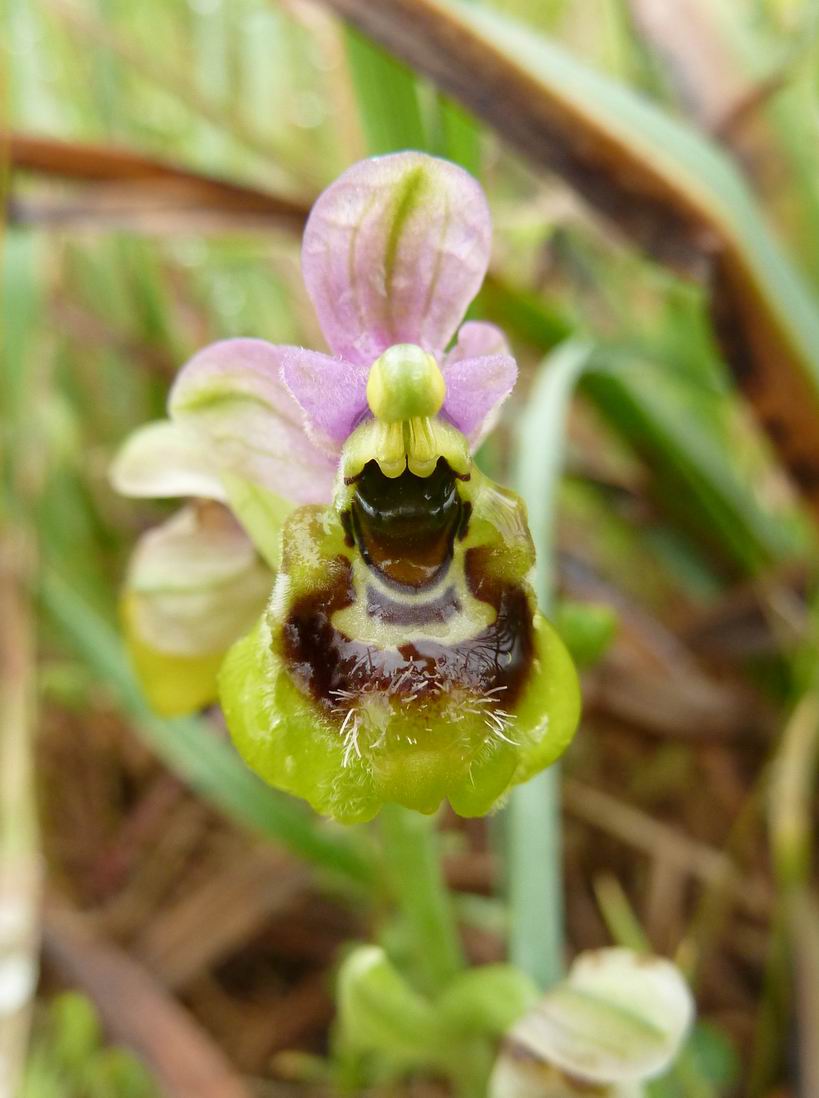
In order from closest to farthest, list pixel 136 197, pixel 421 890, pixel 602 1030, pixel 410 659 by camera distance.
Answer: pixel 410 659 < pixel 602 1030 < pixel 421 890 < pixel 136 197

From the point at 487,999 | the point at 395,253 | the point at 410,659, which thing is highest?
the point at 395,253

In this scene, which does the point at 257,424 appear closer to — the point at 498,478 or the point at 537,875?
the point at 537,875

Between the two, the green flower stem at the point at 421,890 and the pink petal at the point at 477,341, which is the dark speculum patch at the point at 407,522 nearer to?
the pink petal at the point at 477,341

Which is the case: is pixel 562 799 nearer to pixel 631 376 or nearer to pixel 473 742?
pixel 631 376

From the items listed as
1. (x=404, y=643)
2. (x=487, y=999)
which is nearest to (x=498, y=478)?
(x=487, y=999)

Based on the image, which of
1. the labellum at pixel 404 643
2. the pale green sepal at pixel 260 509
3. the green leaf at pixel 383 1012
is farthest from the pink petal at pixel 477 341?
the green leaf at pixel 383 1012

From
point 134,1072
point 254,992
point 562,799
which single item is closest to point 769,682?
point 562,799

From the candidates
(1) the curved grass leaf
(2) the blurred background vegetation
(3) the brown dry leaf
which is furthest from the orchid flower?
(3) the brown dry leaf

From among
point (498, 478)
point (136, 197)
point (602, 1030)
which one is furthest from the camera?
point (498, 478)
